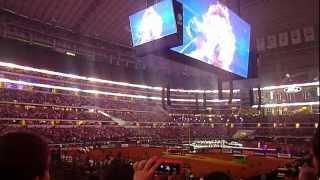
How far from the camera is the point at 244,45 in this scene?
1210 cm

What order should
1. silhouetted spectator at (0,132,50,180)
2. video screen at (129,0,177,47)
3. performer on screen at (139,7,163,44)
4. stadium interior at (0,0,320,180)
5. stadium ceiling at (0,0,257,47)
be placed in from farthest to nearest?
1. stadium ceiling at (0,0,257,47)
2. stadium interior at (0,0,320,180)
3. performer on screen at (139,7,163,44)
4. video screen at (129,0,177,47)
5. silhouetted spectator at (0,132,50,180)

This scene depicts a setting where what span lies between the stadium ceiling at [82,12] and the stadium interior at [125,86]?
0.23 ft

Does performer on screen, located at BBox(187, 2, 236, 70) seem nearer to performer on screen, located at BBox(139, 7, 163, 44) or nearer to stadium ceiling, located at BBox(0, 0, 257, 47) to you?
performer on screen, located at BBox(139, 7, 163, 44)

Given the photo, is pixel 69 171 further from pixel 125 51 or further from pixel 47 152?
pixel 125 51

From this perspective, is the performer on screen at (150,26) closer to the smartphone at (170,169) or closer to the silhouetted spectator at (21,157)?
the smartphone at (170,169)

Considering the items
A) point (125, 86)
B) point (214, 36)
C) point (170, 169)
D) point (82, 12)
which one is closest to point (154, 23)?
point (214, 36)

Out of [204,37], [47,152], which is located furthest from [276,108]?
[47,152]

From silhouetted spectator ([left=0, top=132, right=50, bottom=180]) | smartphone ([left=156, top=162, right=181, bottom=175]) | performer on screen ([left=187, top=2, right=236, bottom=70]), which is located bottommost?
smartphone ([left=156, top=162, right=181, bottom=175])

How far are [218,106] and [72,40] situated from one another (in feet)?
63.6

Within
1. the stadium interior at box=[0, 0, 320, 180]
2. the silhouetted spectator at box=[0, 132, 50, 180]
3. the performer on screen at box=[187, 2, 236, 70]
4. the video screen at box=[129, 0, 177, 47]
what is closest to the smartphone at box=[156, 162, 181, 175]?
the silhouetted spectator at box=[0, 132, 50, 180]

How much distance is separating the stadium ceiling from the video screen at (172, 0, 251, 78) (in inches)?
412

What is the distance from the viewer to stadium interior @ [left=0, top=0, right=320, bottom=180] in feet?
63.8

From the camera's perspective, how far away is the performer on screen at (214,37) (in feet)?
30.7

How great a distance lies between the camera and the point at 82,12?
83.1 ft
